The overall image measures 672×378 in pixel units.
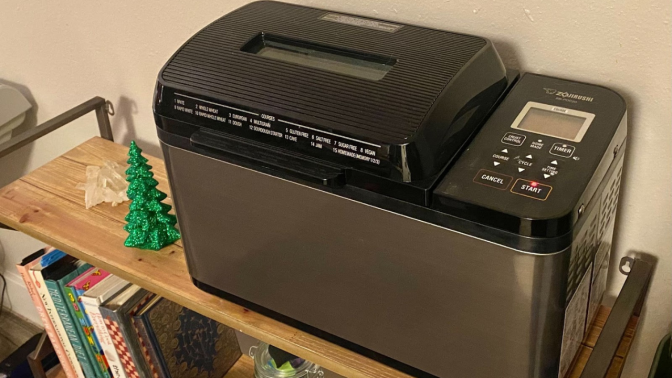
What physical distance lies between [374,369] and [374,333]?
0.05m

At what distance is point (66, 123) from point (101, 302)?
293 mm

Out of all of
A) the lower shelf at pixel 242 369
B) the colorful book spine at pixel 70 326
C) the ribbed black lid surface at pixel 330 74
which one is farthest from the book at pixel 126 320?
the ribbed black lid surface at pixel 330 74

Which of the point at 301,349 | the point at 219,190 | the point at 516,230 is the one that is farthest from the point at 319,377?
the point at 516,230

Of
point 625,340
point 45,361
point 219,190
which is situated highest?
point 219,190

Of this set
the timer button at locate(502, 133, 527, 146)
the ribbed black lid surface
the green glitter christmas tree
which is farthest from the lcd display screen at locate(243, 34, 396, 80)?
the green glitter christmas tree

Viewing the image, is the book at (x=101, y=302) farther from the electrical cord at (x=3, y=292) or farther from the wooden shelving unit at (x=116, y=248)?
the electrical cord at (x=3, y=292)

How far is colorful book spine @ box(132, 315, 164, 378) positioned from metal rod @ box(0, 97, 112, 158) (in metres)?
0.32

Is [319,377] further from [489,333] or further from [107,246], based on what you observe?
[489,333]

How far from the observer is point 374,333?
23.4 inches

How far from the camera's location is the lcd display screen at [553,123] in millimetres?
525

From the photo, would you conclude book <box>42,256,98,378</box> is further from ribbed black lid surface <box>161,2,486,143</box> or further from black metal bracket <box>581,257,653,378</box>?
black metal bracket <box>581,257,653,378</box>

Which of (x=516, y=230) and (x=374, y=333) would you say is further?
(x=374, y=333)

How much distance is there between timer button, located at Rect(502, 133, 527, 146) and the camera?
1.70 feet

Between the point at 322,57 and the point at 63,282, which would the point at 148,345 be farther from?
the point at 322,57
